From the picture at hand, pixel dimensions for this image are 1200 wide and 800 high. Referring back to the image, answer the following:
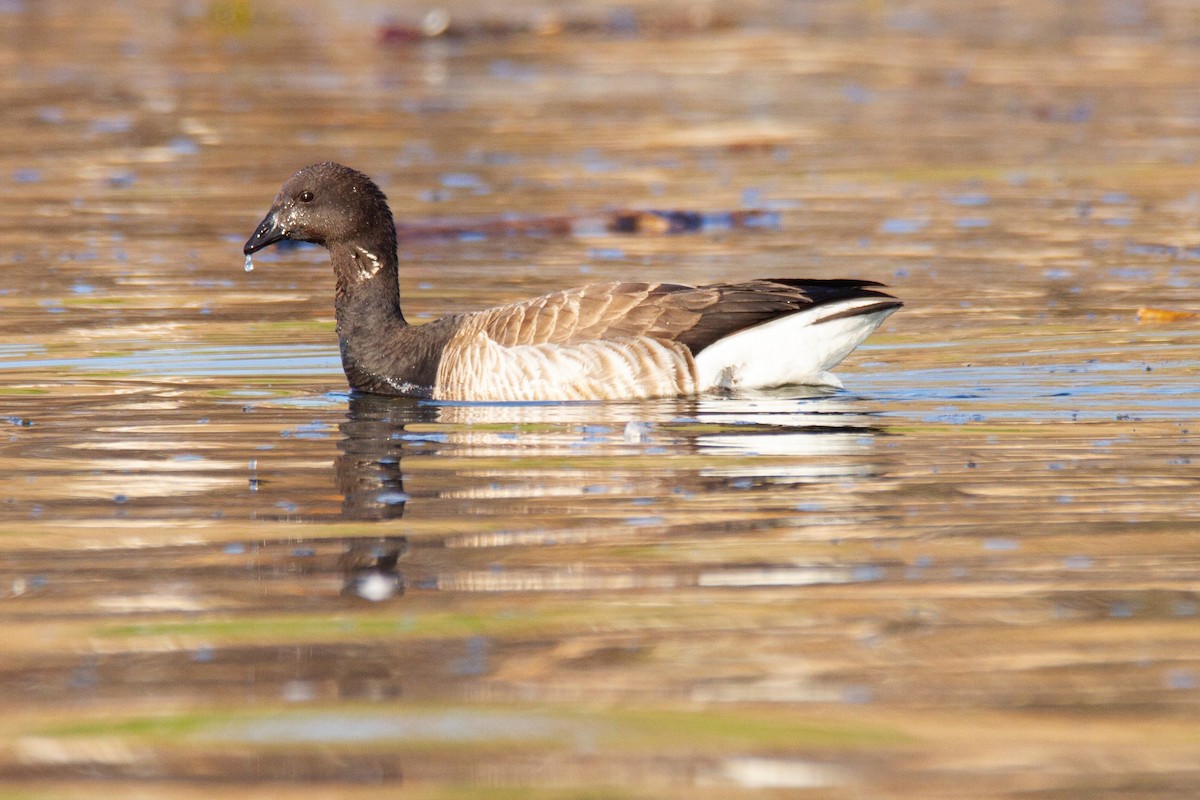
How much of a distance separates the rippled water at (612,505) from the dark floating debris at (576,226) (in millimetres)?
57

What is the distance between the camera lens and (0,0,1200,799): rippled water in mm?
5660

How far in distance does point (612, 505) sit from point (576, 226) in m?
11.0

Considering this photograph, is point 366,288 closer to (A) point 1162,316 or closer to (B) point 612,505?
(B) point 612,505

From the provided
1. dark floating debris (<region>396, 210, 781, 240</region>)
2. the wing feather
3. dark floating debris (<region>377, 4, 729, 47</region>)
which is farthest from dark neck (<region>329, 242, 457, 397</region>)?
dark floating debris (<region>377, 4, 729, 47</region>)

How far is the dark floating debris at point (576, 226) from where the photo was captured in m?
19.5

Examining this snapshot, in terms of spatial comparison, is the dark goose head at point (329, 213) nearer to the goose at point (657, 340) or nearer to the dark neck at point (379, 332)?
the dark neck at point (379, 332)

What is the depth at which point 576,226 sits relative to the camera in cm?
1952

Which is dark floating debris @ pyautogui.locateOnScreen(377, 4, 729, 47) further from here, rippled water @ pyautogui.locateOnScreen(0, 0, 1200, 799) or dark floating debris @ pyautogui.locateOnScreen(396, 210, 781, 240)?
dark floating debris @ pyautogui.locateOnScreen(396, 210, 781, 240)

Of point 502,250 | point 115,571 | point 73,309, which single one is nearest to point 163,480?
point 115,571

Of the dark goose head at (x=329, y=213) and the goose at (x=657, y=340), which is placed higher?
the dark goose head at (x=329, y=213)

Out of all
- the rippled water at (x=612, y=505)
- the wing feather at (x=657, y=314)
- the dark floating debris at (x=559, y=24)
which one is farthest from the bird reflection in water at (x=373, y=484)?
the dark floating debris at (x=559, y=24)

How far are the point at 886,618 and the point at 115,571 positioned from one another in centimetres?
287

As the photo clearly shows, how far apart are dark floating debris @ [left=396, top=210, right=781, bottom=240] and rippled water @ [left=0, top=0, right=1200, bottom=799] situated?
57mm

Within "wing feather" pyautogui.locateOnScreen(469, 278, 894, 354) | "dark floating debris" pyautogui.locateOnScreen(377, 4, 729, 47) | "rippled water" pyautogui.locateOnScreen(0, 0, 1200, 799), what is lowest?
"rippled water" pyautogui.locateOnScreen(0, 0, 1200, 799)
